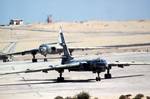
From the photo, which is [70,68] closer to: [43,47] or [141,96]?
[141,96]

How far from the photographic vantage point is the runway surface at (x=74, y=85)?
46.5 metres

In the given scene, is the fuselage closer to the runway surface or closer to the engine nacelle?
the runway surface

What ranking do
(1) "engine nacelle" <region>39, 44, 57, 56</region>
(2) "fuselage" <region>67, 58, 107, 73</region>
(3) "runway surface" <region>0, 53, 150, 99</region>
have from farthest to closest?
(1) "engine nacelle" <region>39, 44, 57, 56</region> < (2) "fuselage" <region>67, 58, 107, 73</region> < (3) "runway surface" <region>0, 53, 150, 99</region>

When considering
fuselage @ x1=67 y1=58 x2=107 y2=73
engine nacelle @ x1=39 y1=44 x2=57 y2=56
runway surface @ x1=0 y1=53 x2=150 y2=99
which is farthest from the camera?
engine nacelle @ x1=39 y1=44 x2=57 y2=56

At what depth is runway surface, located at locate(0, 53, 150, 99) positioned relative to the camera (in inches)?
1830

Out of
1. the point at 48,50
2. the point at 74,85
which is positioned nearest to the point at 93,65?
the point at 74,85

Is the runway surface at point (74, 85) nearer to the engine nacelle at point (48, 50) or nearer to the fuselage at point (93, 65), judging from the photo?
the fuselage at point (93, 65)

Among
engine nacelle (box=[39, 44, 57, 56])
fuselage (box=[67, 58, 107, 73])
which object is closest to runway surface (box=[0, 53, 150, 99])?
fuselage (box=[67, 58, 107, 73])

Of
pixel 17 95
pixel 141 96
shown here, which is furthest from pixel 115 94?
pixel 17 95

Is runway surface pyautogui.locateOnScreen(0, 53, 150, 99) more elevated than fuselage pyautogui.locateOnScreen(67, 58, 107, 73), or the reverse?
fuselage pyautogui.locateOnScreen(67, 58, 107, 73)

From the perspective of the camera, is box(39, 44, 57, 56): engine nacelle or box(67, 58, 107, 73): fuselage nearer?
box(67, 58, 107, 73): fuselage

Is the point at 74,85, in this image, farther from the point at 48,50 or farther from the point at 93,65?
the point at 48,50

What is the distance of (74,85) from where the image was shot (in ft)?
174

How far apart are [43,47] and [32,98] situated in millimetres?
49210
